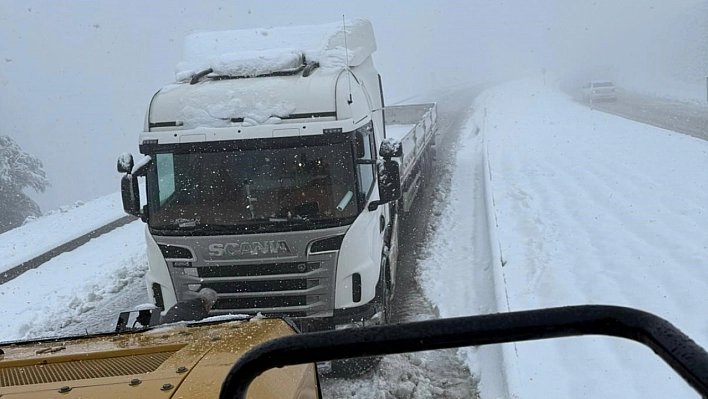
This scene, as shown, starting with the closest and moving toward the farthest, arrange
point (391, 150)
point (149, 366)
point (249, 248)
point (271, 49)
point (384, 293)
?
point (149, 366) < point (249, 248) < point (391, 150) < point (384, 293) < point (271, 49)

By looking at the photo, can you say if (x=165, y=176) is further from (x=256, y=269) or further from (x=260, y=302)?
(x=260, y=302)

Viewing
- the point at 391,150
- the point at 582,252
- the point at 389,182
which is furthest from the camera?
the point at 582,252

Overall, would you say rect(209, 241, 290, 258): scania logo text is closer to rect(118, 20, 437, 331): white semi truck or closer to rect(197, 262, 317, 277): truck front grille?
rect(118, 20, 437, 331): white semi truck

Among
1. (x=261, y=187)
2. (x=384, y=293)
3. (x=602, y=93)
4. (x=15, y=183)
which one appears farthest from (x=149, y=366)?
(x=15, y=183)

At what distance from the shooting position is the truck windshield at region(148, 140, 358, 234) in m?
→ 5.86

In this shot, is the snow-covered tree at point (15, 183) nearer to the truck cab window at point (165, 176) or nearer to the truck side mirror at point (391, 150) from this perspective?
the truck cab window at point (165, 176)

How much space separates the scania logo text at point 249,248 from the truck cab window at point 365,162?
3.17 ft

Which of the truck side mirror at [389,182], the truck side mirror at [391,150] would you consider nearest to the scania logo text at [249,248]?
the truck side mirror at [389,182]

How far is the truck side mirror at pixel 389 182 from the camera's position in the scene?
6277mm

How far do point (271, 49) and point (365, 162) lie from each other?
2.21 meters

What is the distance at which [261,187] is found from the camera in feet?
19.4

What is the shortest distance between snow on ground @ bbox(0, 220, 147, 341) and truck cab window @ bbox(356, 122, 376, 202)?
4.14m

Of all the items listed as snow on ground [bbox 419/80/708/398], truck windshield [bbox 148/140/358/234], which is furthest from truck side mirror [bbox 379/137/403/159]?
snow on ground [bbox 419/80/708/398]

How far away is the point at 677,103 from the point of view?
1307 inches
